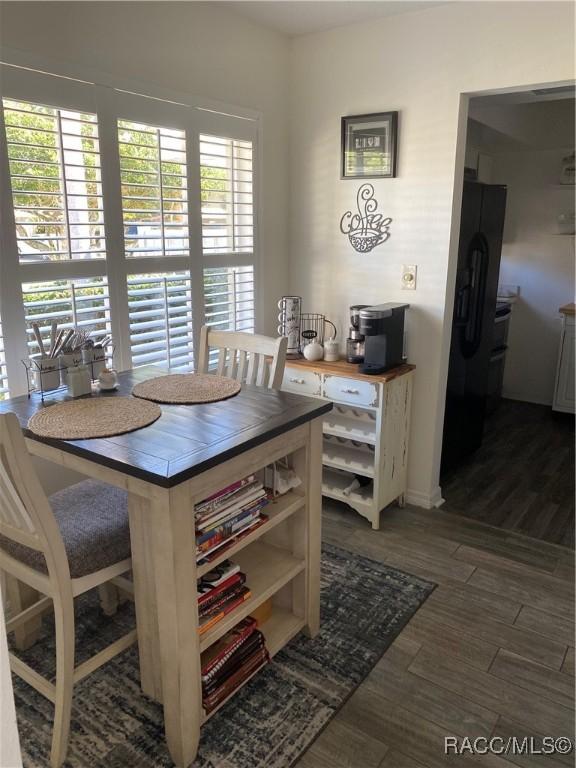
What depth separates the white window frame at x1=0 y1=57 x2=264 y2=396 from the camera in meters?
2.07

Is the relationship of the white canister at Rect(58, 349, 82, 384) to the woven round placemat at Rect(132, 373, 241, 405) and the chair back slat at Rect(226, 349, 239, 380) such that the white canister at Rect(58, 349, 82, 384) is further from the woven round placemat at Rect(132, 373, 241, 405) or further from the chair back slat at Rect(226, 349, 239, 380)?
the chair back slat at Rect(226, 349, 239, 380)

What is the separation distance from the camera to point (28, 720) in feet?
5.82

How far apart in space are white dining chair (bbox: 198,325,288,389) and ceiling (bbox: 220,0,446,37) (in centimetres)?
163

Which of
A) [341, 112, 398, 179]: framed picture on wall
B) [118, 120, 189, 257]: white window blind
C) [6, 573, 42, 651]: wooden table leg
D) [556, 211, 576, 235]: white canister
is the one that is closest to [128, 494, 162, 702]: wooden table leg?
[6, 573, 42, 651]: wooden table leg

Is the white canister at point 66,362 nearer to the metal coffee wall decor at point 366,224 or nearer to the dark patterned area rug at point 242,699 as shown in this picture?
the dark patterned area rug at point 242,699

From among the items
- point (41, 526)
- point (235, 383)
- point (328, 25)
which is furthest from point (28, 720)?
point (328, 25)

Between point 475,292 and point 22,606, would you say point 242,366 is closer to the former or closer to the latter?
point 22,606

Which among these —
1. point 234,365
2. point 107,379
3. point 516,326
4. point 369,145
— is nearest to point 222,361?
point 234,365

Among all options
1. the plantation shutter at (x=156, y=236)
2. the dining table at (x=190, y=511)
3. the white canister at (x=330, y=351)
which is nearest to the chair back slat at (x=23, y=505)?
the dining table at (x=190, y=511)

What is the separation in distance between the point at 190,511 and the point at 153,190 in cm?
168

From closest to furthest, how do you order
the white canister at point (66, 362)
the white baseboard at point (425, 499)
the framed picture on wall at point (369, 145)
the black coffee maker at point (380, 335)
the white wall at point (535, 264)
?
the white canister at point (66, 362), the black coffee maker at point (380, 335), the framed picture on wall at point (369, 145), the white baseboard at point (425, 499), the white wall at point (535, 264)

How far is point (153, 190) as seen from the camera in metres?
2.56

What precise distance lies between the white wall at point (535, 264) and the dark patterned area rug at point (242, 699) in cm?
332

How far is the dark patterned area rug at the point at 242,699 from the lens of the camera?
167 cm
